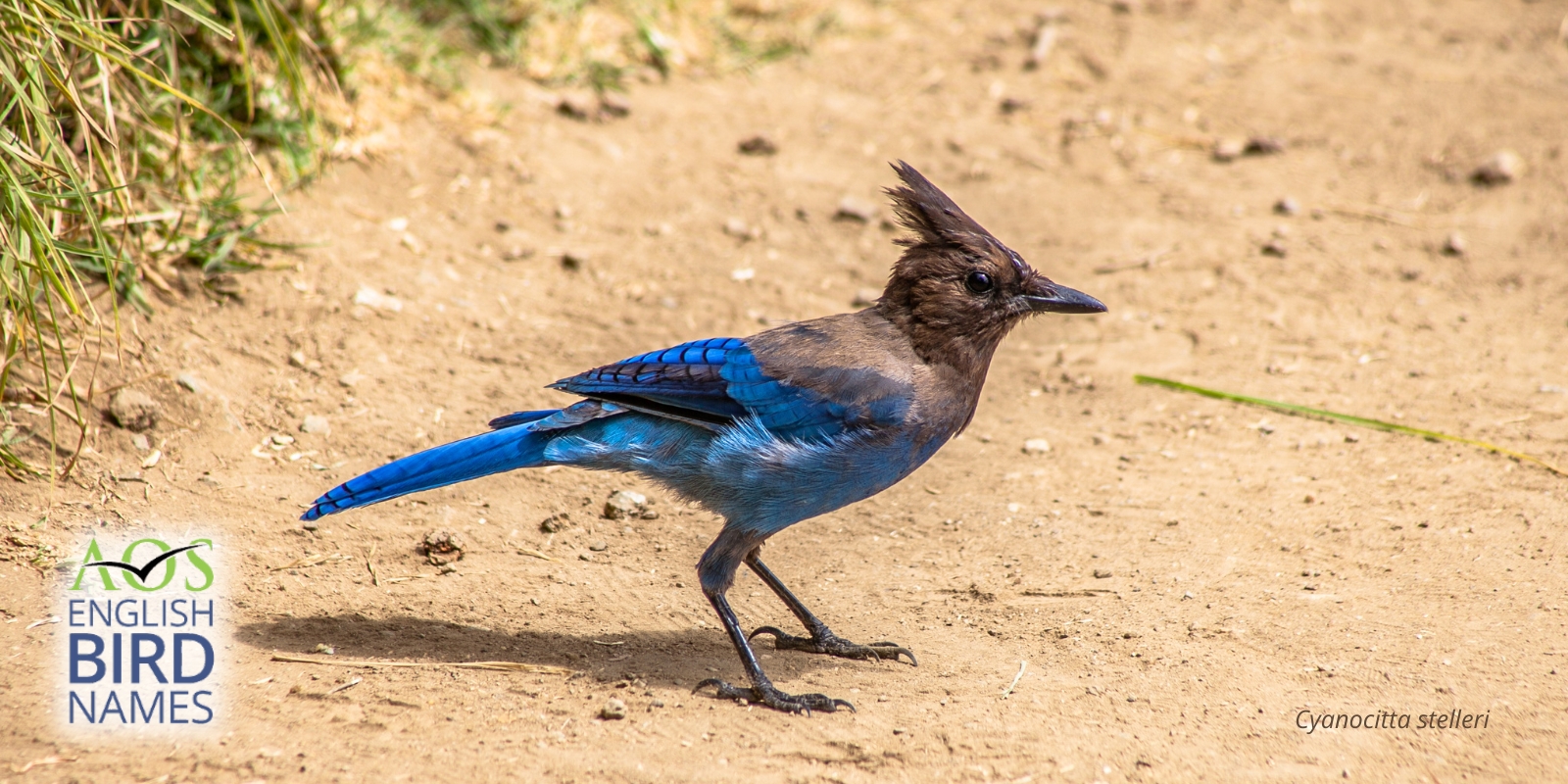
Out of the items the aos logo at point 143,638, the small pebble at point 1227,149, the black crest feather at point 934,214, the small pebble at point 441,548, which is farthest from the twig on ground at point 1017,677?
the small pebble at point 1227,149

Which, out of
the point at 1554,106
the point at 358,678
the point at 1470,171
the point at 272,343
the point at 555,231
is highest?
the point at 1554,106

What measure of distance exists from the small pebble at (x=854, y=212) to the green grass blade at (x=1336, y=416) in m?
1.88

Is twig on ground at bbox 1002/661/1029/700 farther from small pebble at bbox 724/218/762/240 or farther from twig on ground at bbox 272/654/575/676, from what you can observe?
small pebble at bbox 724/218/762/240

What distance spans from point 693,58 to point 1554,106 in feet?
18.0

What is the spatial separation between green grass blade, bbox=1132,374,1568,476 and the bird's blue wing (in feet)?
7.33

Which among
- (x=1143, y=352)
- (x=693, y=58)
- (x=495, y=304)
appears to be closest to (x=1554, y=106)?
(x=1143, y=352)

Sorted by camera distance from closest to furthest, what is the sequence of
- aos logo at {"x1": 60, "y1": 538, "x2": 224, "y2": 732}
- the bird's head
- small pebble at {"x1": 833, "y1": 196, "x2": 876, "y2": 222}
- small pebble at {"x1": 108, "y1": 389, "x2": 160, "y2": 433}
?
aos logo at {"x1": 60, "y1": 538, "x2": 224, "y2": 732} < the bird's head < small pebble at {"x1": 108, "y1": 389, "x2": 160, "y2": 433} < small pebble at {"x1": 833, "y1": 196, "x2": 876, "y2": 222}

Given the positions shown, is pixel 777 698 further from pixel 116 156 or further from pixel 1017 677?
pixel 116 156

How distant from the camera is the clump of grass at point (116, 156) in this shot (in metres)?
3.92

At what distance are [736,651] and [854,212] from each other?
139 inches

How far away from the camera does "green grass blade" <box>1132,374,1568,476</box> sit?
4891mm

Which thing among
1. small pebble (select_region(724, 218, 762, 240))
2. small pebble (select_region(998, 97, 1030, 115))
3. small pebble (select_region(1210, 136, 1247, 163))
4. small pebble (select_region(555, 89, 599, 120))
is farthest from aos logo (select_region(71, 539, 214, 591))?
small pebble (select_region(1210, 136, 1247, 163))

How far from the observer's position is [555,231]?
646 cm

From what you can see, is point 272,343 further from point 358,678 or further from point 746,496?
point 746,496
